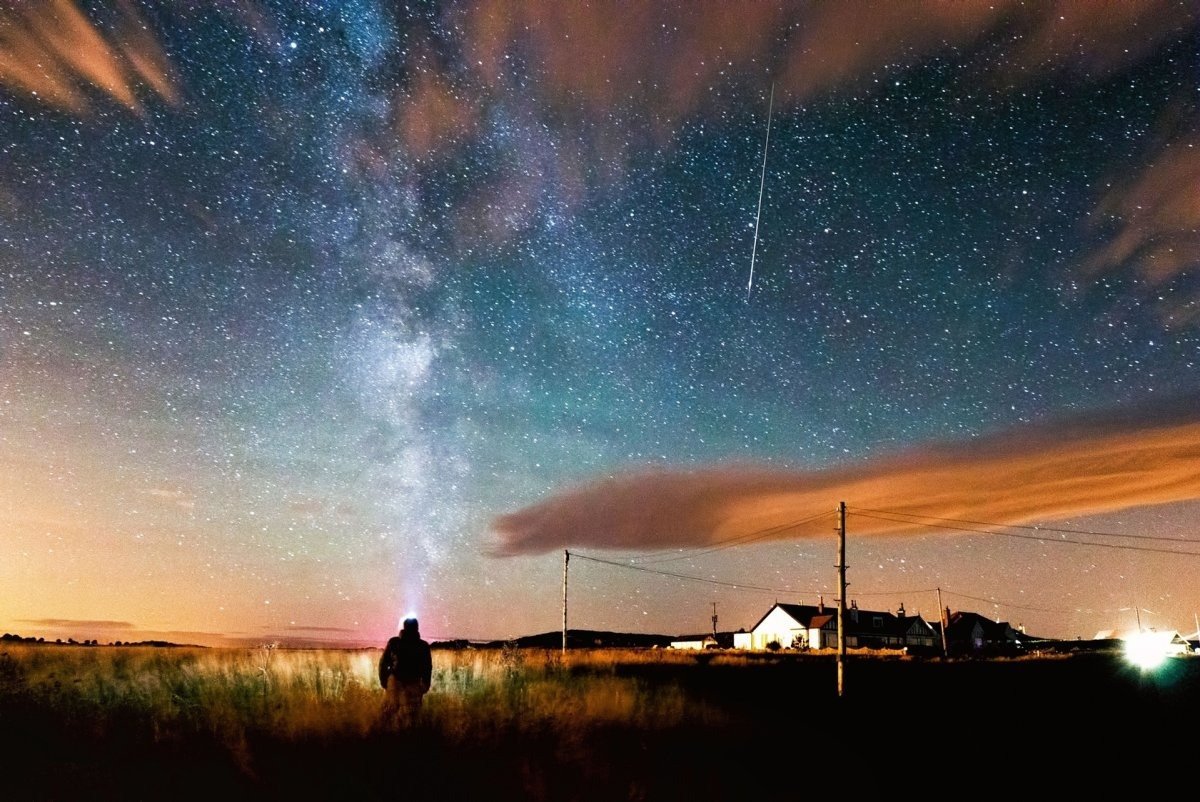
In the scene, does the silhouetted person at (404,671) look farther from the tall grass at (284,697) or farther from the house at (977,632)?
the house at (977,632)

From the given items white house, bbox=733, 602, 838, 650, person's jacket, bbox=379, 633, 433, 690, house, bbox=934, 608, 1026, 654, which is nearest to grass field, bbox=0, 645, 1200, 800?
person's jacket, bbox=379, 633, 433, 690

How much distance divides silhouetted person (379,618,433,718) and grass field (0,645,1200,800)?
0.90 feet

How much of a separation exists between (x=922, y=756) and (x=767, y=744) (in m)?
2.55

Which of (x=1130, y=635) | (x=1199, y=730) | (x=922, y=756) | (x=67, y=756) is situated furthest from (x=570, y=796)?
(x=1130, y=635)

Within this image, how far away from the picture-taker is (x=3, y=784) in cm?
641

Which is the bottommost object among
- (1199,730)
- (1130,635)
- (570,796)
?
(1130,635)

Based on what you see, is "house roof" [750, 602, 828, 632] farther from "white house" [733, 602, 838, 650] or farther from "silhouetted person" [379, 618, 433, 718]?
"silhouetted person" [379, 618, 433, 718]

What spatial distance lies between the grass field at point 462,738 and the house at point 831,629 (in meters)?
72.9

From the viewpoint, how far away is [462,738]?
8.27 meters

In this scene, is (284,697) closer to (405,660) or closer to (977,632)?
(405,660)

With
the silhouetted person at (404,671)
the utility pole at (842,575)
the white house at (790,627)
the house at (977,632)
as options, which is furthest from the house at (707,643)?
the silhouetted person at (404,671)

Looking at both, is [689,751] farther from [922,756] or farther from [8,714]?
[8,714]

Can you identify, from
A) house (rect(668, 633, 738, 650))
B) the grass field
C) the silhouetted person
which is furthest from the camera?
house (rect(668, 633, 738, 650))

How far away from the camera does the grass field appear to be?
22.7ft
